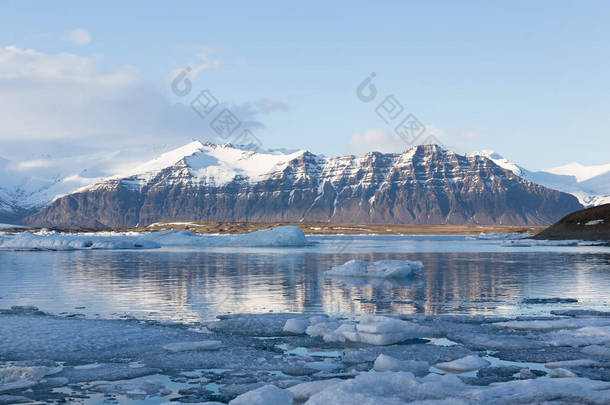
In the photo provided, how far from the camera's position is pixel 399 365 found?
12445mm

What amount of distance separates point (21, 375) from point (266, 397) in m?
5.50

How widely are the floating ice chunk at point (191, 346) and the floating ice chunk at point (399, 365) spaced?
171 inches

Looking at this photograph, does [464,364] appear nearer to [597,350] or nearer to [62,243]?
[597,350]

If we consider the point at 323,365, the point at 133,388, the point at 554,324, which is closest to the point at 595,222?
the point at 554,324

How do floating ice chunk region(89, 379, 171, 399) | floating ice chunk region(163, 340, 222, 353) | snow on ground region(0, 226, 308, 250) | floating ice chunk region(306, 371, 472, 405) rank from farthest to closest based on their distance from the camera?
snow on ground region(0, 226, 308, 250), floating ice chunk region(163, 340, 222, 353), floating ice chunk region(89, 379, 171, 399), floating ice chunk region(306, 371, 472, 405)

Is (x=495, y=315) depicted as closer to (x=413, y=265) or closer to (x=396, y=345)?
(x=396, y=345)

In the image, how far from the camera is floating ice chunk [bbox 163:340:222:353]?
14438mm

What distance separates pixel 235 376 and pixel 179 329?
19.0 feet

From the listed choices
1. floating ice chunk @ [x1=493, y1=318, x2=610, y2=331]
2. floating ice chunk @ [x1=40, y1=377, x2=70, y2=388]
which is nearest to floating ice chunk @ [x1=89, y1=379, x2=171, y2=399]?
floating ice chunk @ [x1=40, y1=377, x2=70, y2=388]

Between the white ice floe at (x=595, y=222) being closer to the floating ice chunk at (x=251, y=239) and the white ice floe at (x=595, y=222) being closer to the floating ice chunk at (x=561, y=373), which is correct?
the floating ice chunk at (x=251, y=239)

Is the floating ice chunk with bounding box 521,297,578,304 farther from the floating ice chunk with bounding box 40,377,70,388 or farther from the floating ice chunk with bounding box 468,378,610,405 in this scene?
the floating ice chunk with bounding box 40,377,70,388

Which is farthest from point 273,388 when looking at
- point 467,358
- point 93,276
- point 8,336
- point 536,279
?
point 93,276

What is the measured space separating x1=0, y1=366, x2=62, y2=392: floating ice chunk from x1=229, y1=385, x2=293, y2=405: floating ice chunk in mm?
4526

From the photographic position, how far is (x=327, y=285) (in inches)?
1180
